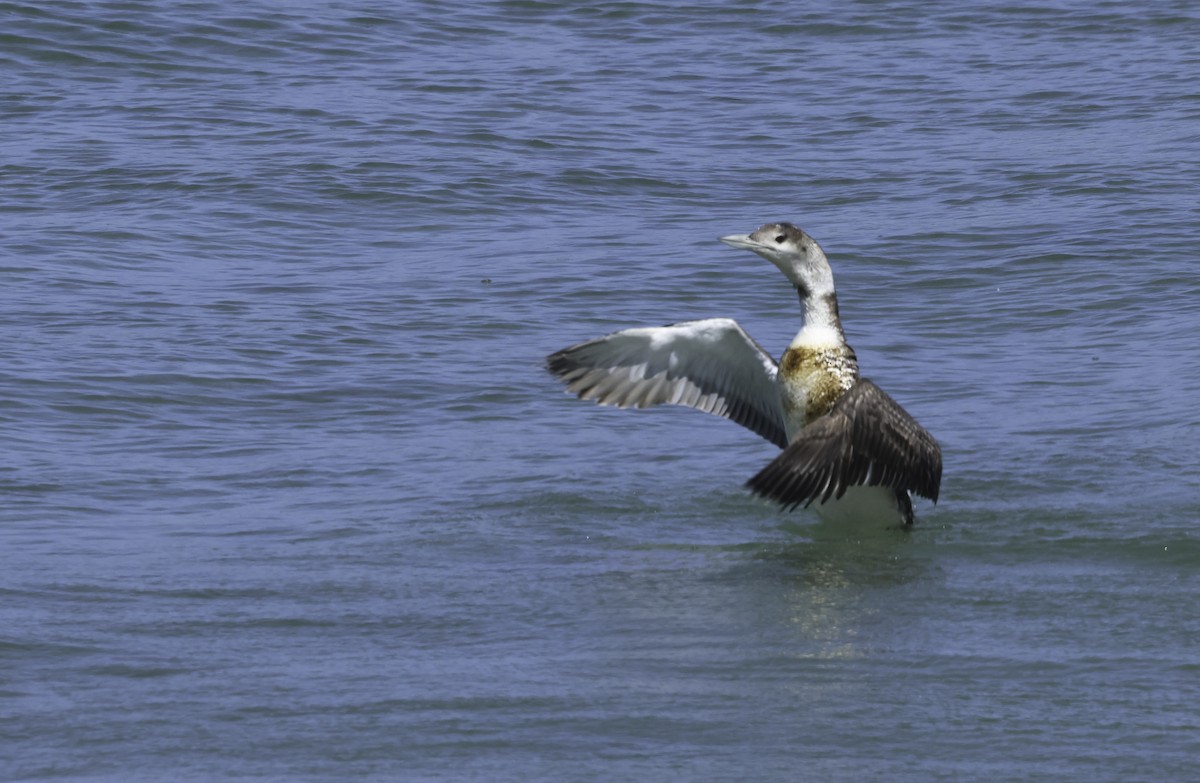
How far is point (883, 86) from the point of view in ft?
58.6

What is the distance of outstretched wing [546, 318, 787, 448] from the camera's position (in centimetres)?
779

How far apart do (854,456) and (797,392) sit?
72 cm

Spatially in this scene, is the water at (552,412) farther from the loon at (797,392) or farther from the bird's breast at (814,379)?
the bird's breast at (814,379)

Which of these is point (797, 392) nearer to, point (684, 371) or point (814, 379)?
point (814, 379)

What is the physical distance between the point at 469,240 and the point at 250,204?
5.74ft

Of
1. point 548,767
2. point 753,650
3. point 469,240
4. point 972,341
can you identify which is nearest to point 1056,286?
point 972,341

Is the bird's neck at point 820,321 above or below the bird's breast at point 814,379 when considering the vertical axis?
above

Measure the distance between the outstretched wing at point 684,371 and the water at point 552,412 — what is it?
1.03 ft

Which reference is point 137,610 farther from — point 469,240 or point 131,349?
point 469,240

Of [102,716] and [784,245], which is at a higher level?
[784,245]

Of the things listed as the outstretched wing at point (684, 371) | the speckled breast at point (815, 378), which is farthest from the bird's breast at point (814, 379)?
the outstretched wing at point (684, 371)

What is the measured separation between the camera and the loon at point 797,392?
6941 millimetres

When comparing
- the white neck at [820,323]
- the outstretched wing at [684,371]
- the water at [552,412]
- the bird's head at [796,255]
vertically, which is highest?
the bird's head at [796,255]

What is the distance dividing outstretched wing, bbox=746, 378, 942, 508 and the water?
0.96 feet
